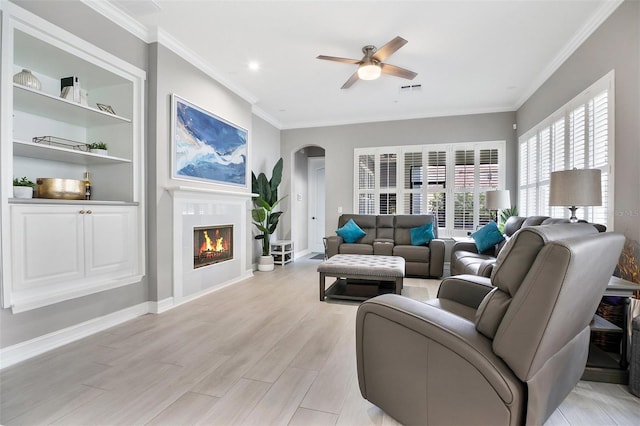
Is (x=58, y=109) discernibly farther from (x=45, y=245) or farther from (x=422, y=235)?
(x=422, y=235)

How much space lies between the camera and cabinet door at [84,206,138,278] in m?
2.63

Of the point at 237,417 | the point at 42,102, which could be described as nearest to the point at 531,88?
the point at 237,417

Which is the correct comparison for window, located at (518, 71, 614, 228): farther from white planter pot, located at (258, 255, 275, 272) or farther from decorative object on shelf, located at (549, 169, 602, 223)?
white planter pot, located at (258, 255, 275, 272)

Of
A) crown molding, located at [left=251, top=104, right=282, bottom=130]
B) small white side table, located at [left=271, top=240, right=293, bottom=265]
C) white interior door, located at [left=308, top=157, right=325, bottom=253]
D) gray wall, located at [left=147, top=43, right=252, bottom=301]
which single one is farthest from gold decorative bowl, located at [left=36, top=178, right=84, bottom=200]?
white interior door, located at [left=308, top=157, right=325, bottom=253]

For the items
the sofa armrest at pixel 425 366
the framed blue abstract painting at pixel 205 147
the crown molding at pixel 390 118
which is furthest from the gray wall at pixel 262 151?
the sofa armrest at pixel 425 366

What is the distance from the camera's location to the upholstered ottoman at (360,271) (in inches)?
131

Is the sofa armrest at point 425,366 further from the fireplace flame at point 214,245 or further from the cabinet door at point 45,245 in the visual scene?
the fireplace flame at point 214,245

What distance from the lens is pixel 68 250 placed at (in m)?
2.46

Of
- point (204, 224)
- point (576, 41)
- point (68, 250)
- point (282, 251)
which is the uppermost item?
point (576, 41)

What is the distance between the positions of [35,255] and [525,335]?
3.12 meters

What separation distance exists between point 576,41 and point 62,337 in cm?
569

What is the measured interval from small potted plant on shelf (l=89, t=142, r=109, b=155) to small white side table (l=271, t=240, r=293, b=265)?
3.29m

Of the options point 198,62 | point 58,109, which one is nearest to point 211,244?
point 58,109

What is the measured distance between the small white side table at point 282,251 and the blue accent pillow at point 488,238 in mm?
3394
